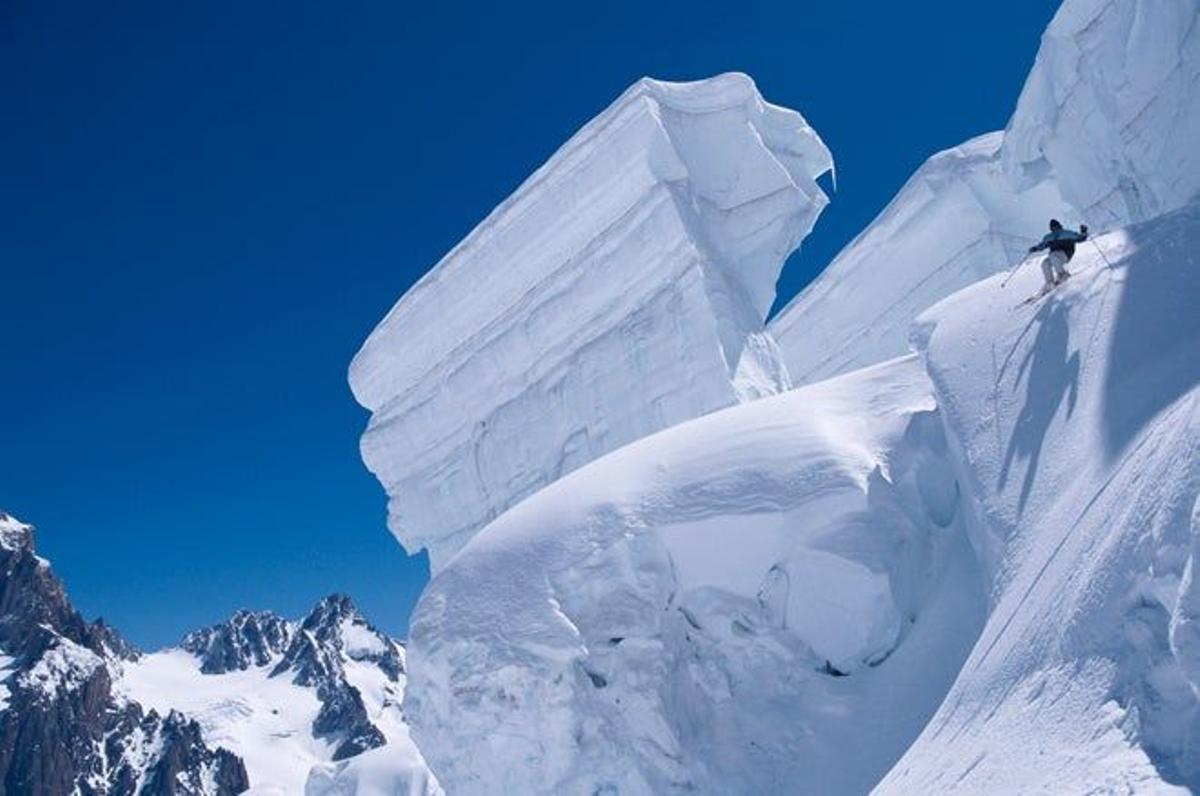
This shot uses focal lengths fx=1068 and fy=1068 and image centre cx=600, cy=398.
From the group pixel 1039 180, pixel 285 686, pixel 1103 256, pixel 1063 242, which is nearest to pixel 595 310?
pixel 1039 180

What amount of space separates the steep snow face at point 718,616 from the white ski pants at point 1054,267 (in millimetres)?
1568

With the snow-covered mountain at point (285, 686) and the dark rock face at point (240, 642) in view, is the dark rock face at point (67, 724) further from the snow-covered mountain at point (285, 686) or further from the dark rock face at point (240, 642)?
the dark rock face at point (240, 642)

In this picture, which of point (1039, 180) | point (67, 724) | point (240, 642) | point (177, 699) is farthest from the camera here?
point (240, 642)

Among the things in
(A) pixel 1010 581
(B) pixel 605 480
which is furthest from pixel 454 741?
Result: (A) pixel 1010 581

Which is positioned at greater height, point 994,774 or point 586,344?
point 586,344

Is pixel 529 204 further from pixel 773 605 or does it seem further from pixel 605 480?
pixel 773 605

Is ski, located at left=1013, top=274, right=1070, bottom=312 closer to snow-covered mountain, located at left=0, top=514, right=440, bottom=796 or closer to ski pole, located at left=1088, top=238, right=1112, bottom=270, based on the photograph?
ski pole, located at left=1088, top=238, right=1112, bottom=270

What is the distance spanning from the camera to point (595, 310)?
22734 millimetres

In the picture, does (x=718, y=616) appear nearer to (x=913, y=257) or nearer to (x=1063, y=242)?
(x=1063, y=242)

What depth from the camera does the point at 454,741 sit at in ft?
33.1

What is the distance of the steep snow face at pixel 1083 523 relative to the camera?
4.80 m

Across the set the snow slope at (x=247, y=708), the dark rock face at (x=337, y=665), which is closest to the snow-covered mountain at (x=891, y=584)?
the snow slope at (x=247, y=708)

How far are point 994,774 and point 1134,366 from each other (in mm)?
3289

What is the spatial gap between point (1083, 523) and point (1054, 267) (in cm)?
394
